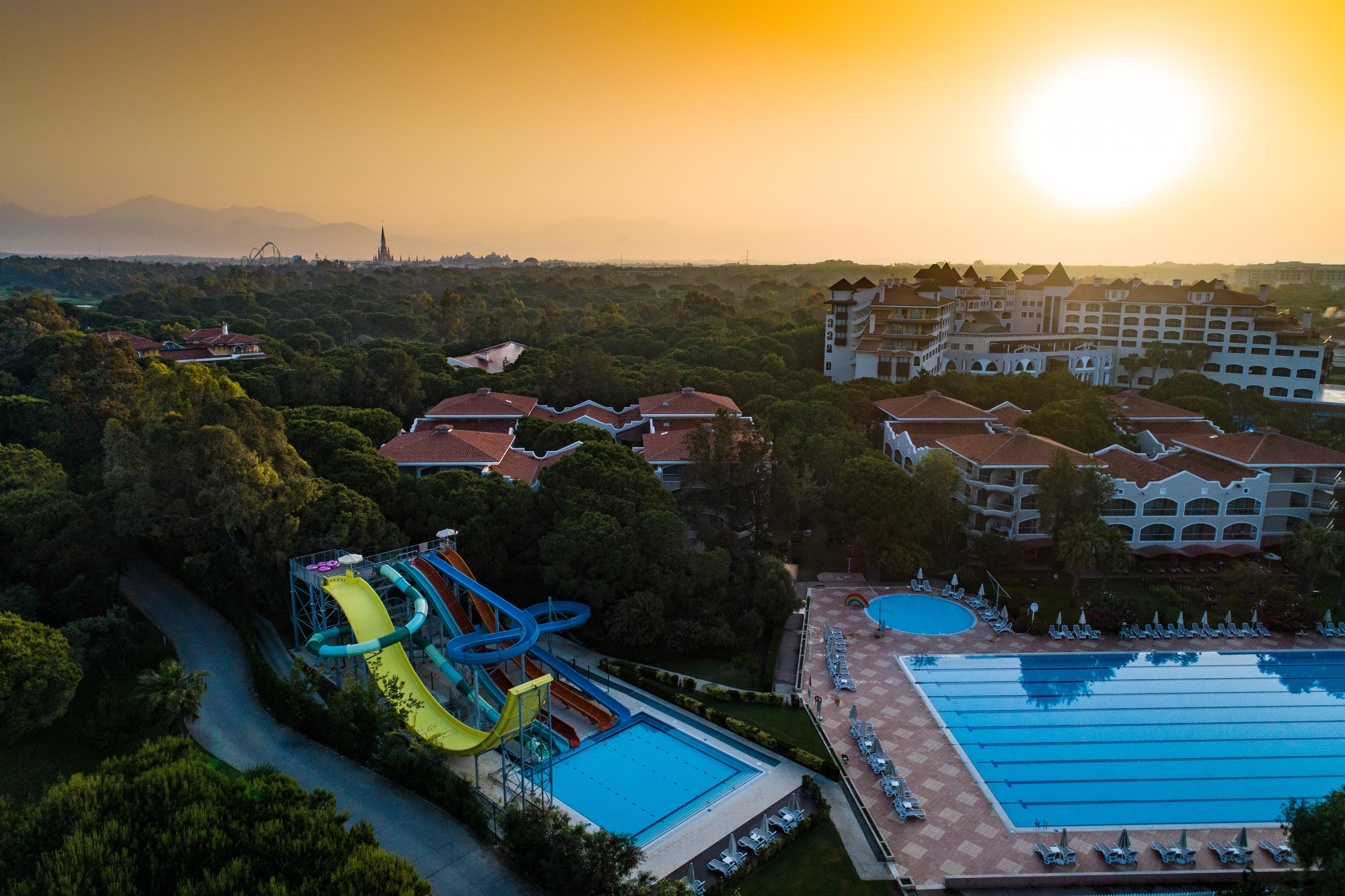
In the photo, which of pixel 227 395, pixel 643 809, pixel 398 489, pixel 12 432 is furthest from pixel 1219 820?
pixel 12 432

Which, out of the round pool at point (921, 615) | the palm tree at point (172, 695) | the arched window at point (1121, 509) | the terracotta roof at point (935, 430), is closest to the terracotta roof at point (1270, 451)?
the arched window at point (1121, 509)

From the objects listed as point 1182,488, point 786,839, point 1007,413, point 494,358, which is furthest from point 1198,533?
point 494,358

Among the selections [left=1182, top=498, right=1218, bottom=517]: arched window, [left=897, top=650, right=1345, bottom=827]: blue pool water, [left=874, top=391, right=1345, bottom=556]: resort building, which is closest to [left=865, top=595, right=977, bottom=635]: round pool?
[left=897, top=650, right=1345, bottom=827]: blue pool water

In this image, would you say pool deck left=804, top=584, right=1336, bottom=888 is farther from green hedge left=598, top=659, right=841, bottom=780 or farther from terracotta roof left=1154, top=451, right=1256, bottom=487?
terracotta roof left=1154, top=451, right=1256, bottom=487

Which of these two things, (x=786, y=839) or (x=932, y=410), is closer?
(x=786, y=839)

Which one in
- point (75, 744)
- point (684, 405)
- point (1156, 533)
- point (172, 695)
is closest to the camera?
point (172, 695)

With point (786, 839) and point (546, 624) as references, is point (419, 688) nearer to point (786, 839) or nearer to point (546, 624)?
point (546, 624)

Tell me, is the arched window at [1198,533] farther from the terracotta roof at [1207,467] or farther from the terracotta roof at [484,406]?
the terracotta roof at [484,406]

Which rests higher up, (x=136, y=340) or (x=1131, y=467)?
(x=136, y=340)
